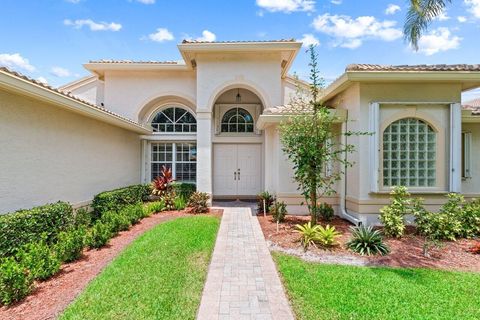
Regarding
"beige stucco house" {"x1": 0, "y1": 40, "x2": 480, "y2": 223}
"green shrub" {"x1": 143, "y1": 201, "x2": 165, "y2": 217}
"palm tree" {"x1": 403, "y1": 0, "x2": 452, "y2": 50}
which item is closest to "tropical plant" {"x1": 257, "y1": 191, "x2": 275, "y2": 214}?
"beige stucco house" {"x1": 0, "y1": 40, "x2": 480, "y2": 223}

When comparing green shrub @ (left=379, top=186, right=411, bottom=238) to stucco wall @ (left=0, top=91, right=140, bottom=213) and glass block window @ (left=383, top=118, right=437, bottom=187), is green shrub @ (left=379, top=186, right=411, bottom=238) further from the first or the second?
stucco wall @ (left=0, top=91, right=140, bottom=213)

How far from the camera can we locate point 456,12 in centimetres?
1052

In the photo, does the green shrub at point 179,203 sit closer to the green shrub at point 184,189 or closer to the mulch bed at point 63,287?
the green shrub at point 184,189

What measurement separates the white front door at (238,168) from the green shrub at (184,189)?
1.67 meters

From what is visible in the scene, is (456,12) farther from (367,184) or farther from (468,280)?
(468,280)

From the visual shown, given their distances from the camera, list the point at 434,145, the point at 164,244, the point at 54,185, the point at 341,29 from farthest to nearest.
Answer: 1. the point at 341,29
2. the point at 434,145
3. the point at 54,185
4. the point at 164,244

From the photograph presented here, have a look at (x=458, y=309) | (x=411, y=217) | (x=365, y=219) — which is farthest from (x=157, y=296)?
(x=411, y=217)

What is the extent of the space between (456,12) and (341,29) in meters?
4.56

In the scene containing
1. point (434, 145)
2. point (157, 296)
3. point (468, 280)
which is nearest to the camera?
point (157, 296)

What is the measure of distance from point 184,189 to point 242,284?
8.19 meters

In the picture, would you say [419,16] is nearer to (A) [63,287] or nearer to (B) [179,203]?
(B) [179,203]

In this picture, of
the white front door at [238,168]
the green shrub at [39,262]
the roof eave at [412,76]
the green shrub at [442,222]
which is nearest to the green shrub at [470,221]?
the green shrub at [442,222]

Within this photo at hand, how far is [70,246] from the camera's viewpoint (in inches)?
221

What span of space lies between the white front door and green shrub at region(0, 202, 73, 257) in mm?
7610
